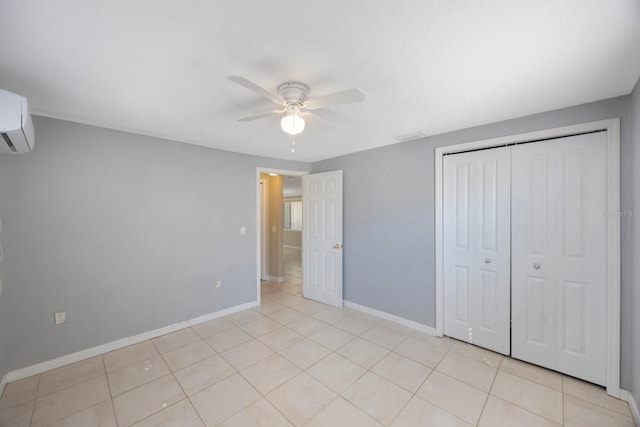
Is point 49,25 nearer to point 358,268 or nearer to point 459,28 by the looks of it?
point 459,28

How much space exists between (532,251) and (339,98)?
2309 mm

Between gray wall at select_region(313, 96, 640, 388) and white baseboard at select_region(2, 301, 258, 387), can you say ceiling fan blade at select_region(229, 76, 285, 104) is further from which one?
white baseboard at select_region(2, 301, 258, 387)

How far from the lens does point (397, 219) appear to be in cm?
322

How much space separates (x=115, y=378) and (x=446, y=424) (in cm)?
269

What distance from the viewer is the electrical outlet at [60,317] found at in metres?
2.31

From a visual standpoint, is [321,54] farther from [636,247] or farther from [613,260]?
[613,260]

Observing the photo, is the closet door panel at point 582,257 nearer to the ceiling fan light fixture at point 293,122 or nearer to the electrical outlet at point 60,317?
the ceiling fan light fixture at point 293,122

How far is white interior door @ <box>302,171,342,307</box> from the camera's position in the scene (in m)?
3.80

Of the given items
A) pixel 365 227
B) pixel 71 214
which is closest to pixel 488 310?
pixel 365 227

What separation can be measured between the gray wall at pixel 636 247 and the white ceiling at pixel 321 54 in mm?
204

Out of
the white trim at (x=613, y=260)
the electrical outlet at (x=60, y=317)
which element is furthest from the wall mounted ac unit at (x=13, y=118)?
the white trim at (x=613, y=260)

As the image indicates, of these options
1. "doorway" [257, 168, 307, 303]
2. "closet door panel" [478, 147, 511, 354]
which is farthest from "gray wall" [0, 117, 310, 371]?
"closet door panel" [478, 147, 511, 354]

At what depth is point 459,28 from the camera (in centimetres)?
121

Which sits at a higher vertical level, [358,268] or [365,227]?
[365,227]
